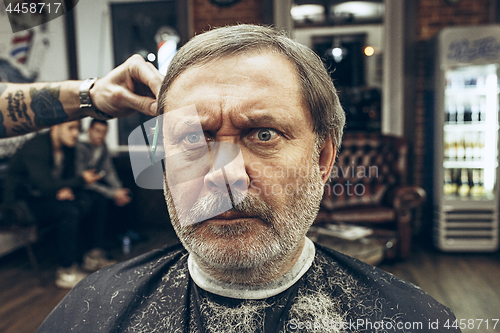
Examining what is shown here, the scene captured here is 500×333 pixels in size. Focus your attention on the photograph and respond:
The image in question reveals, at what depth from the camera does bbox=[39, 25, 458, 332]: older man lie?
3.02 feet

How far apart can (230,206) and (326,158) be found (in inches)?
16.9

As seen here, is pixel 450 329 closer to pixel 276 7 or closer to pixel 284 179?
pixel 284 179

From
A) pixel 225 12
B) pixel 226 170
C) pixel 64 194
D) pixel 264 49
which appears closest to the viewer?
pixel 226 170

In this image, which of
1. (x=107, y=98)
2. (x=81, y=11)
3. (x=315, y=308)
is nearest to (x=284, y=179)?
(x=315, y=308)

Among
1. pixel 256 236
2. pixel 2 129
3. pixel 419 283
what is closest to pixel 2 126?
pixel 2 129

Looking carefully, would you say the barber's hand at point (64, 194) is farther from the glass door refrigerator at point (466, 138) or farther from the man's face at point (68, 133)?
the glass door refrigerator at point (466, 138)

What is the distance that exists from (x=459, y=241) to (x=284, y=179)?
3793 millimetres

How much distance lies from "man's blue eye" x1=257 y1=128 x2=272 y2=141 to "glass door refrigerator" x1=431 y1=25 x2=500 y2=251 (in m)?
3.62

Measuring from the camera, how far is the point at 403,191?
3693 mm

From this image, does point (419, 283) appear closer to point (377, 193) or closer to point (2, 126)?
point (377, 193)

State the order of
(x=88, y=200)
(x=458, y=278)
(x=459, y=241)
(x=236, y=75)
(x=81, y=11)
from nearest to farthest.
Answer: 1. (x=236, y=75)
2. (x=81, y=11)
3. (x=458, y=278)
4. (x=88, y=200)
5. (x=459, y=241)

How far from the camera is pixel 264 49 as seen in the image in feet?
3.25

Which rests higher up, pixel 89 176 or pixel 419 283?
pixel 89 176

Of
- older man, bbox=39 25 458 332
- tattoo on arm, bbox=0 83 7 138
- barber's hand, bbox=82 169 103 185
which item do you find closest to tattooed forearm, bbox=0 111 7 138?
tattoo on arm, bbox=0 83 7 138
